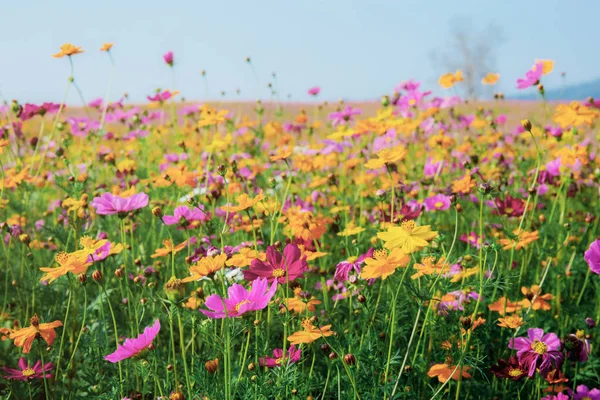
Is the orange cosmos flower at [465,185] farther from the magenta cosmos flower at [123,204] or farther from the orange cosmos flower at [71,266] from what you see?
the orange cosmos flower at [71,266]

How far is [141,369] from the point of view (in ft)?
3.76

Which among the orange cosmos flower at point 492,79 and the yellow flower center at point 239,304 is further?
the orange cosmos flower at point 492,79

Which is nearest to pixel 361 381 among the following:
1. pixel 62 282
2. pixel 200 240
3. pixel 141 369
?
pixel 141 369

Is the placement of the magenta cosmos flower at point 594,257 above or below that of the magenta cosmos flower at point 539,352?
above

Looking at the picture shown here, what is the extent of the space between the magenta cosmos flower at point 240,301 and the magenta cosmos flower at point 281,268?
5cm

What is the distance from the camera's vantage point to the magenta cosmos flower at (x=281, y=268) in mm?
1055

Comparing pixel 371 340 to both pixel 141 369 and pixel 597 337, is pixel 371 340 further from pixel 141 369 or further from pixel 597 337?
pixel 597 337

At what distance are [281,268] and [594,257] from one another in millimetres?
562

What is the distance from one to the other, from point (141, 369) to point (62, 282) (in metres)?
0.68

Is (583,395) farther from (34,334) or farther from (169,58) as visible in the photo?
(169,58)

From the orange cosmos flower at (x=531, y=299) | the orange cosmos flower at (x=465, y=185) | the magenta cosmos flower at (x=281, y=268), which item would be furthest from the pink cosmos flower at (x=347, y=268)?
the orange cosmos flower at (x=465, y=185)

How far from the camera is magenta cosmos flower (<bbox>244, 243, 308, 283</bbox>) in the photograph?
105 cm

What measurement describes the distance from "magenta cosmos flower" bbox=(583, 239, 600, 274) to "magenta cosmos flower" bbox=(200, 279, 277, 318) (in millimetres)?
556

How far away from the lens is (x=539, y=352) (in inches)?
44.3
